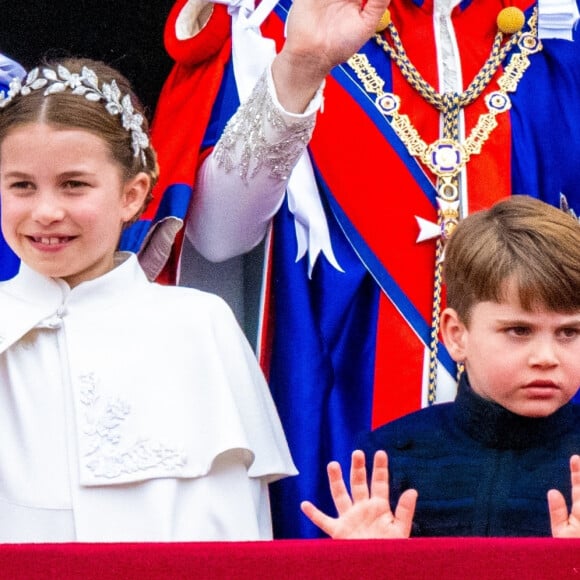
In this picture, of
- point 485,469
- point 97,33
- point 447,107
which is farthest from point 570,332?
point 97,33

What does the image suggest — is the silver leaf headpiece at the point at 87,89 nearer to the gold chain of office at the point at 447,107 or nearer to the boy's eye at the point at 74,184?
the boy's eye at the point at 74,184

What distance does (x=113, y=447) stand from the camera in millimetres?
1849

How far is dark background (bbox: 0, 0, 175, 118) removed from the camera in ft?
8.41

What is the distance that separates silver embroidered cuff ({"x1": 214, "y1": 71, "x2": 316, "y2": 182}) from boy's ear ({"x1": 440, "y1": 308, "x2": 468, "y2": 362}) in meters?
0.35

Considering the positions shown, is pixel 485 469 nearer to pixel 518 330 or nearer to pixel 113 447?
pixel 518 330

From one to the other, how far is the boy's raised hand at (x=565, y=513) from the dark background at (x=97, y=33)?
125 centimetres

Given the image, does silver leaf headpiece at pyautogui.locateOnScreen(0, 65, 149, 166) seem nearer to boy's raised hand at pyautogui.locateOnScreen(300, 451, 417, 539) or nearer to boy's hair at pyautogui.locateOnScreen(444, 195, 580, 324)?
boy's hair at pyautogui.locateOnScreen(444, 195, 580, 324)

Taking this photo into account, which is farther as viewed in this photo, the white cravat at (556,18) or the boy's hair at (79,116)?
the white cravat at (556,18)

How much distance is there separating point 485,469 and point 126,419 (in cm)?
45

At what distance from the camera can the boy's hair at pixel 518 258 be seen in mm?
1783

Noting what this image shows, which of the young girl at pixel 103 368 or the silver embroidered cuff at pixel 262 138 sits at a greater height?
the silver embroidered cuff at pixel 262 138

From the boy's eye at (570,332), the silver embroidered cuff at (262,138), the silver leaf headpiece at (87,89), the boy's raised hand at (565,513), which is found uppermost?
the silver leaf headpiece at (87,89)

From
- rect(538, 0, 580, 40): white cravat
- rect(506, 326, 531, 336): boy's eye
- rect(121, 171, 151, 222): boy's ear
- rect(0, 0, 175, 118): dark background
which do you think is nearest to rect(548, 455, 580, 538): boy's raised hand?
rect(506, 326, 531, 336): boy's eye

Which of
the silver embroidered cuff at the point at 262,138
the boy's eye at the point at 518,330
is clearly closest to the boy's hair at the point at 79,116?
the silver embroidered cuff at the point at 262,138
